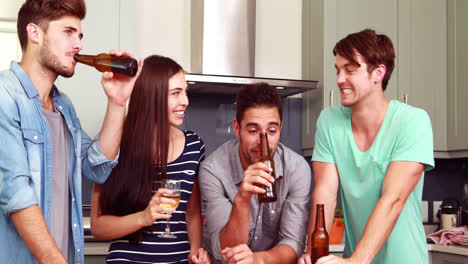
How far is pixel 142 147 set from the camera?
1938 millimetres

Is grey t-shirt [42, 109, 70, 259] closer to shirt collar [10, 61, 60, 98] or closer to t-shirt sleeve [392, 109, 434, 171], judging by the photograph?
shirt collar [10, 61, 60, 98]

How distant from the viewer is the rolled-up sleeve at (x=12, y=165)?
151 cm

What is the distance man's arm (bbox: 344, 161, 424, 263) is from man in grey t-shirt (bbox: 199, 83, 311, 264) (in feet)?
1.08

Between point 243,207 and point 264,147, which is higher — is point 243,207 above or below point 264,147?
below

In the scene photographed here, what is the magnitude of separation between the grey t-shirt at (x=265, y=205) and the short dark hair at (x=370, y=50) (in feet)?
1.49

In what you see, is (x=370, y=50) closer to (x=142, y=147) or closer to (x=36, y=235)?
(x=142, y=147)

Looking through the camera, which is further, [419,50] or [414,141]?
[419,50]

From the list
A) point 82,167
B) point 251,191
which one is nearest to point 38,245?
point 82,167

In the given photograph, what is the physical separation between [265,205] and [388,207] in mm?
496

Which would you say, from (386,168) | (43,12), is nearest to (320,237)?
(386,168)

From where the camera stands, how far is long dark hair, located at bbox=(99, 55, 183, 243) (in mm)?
1905

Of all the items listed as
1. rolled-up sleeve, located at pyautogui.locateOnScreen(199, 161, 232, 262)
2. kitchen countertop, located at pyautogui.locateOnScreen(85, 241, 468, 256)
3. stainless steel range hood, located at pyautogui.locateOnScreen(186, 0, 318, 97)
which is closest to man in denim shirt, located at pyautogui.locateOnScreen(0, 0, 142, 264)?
rolled-up sleeve, located at pyautogui.locateOnScreen(199, 161, 232, 262)

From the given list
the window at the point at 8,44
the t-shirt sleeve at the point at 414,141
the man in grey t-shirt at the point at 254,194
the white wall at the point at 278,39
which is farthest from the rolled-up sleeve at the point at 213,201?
the white wall at the point at 278,39

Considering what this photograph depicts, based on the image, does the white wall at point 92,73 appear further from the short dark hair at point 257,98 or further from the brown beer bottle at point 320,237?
the brown beer bottle at point 320,237
